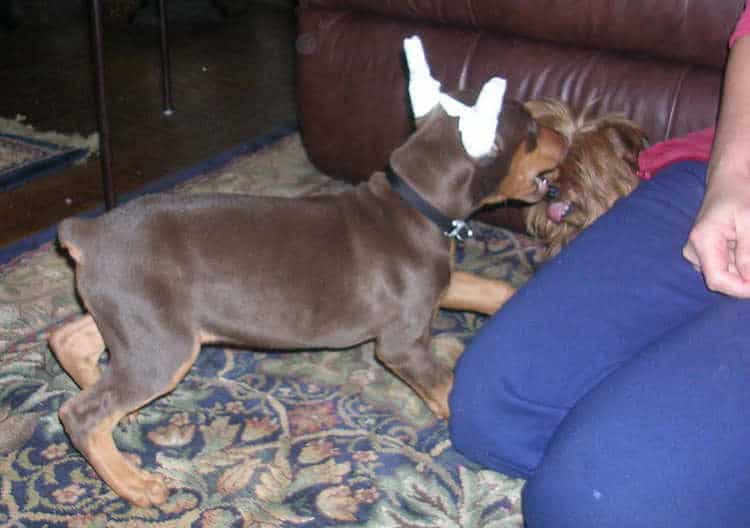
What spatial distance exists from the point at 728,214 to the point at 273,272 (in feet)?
2.59

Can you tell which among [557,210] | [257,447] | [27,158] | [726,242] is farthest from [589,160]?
[27,158]

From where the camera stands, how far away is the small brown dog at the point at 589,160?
201cm

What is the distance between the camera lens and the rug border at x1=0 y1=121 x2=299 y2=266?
8.23 feet

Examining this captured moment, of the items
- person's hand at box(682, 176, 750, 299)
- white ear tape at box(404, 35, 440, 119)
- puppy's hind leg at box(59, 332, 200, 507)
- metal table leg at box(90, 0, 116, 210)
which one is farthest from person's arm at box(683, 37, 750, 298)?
metal table leg at box(90, 0, 116, 210)

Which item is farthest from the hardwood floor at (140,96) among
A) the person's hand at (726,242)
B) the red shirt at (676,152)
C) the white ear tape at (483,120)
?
the person's hand at (726,242)

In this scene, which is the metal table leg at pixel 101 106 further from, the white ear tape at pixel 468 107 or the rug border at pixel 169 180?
the white ear tape at pixel 468 107

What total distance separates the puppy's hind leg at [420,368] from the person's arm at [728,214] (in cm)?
55

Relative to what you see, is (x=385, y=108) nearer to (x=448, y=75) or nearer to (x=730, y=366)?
(x=448, y=75)

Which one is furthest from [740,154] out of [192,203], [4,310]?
[4,310]

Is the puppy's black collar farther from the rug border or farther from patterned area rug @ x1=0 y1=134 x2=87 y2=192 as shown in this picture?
patterned area rug @ x1=0 y1=134 x2=87 y2=192

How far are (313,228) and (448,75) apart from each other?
1021 millimetres

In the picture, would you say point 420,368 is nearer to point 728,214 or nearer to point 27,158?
point 728,214

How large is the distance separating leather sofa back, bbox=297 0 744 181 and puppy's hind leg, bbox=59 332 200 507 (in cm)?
126

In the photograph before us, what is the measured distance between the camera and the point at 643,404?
125 cm
